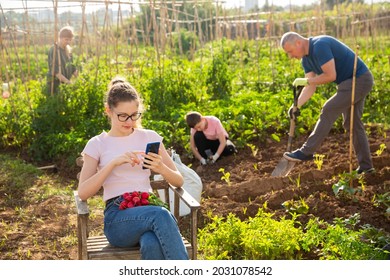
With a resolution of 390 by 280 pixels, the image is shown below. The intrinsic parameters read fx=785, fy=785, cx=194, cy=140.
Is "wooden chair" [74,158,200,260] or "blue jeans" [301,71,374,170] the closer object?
"wooden chair" [74,158,200,260]

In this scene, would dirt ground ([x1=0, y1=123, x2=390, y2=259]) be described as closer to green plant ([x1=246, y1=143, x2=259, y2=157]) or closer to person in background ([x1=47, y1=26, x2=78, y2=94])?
green plant ([x1=246, y1=143, x2=259, y2=157])

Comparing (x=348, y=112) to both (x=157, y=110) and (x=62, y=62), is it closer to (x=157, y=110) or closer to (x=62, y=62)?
(x=157, y=110)

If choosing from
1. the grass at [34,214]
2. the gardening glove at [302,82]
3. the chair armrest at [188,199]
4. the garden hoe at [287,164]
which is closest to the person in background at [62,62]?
the grass at [34,214]

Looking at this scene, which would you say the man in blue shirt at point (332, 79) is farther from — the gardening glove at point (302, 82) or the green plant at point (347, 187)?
the green plant at point (347, 187)

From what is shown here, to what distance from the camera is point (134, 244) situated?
390 centimetres

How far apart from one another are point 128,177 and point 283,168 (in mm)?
2950

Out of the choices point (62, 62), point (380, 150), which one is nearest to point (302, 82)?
point (380, 150)

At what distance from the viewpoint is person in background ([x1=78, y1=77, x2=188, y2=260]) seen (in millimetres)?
3709

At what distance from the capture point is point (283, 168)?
22.1ft

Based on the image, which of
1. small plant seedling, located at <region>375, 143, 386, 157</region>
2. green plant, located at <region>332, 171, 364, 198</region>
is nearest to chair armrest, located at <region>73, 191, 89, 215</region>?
green plant, located at <region>332, 171, 364, 198</region>
